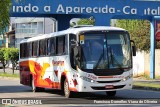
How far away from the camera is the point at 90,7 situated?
36.2 metres

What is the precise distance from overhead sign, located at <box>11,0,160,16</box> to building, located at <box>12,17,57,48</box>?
177ft

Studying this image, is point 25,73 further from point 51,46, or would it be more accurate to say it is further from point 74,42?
point 74,42

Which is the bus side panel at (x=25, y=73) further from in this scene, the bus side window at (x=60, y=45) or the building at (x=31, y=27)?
the building at (x=31, y=27)

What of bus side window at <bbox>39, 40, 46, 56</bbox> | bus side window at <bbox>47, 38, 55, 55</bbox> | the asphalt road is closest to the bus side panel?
bus side window at <bbox>39, 40, 46, 56</bbox>

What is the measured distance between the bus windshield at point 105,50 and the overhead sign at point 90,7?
48.1 ft

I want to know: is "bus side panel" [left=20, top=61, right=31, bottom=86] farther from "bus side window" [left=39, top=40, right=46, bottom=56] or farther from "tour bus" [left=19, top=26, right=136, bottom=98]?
"tour bus" [left=19, top=26, right=136, bottom=98]

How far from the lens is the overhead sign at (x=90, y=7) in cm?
3484

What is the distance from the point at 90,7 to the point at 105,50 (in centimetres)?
1607

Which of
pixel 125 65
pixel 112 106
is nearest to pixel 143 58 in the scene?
pixel 125 65

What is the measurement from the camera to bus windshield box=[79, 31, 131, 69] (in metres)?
20.2

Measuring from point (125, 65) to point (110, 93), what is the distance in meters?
2.36

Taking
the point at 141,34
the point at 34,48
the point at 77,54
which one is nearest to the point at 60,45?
the point at 77,54

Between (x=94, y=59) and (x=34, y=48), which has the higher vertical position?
(x=34, y=48)

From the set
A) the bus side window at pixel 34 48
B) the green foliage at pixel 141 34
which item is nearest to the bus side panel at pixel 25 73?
the bus side window at pixel 34 48
